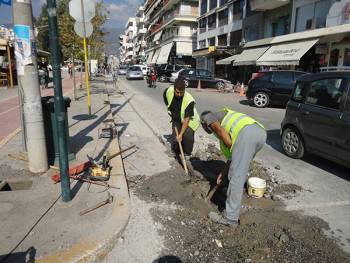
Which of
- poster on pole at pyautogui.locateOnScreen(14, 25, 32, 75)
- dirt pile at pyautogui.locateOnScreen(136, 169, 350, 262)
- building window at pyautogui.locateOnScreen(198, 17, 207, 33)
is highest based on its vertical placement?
building window at pyautogui.locateOnScreen(198, 17, 207, 33)

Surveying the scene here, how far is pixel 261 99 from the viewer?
1490 centimetres

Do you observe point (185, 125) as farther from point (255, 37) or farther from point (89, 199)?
point (255, 37)

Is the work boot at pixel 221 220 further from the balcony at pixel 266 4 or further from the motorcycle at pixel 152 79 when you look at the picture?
the balcony at pixel 266 4

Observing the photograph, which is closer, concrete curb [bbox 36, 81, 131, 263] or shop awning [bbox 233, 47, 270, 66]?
concrete curb [bbox 36, 81, 131, 263]

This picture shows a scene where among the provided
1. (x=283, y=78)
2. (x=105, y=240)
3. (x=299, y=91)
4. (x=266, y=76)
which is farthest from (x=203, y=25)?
(x=105, y=240)

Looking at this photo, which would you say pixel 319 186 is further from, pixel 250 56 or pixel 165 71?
pixel 165 71

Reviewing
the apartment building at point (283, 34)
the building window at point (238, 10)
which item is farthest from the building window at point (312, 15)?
the building window at point (238, 10)

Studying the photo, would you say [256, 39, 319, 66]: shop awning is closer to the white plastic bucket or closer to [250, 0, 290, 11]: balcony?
[250, 0, 290, 11]: balcony

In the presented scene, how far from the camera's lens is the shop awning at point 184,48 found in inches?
2018

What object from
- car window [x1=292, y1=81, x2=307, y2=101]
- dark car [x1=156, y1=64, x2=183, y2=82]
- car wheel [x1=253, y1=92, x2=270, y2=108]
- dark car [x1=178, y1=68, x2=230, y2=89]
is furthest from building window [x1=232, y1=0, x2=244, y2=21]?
car window [x1=292, y1=81, x2=307, y2=101]

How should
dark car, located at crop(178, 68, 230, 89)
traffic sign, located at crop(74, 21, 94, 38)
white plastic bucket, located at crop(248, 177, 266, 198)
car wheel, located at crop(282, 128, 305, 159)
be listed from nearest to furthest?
white plastic bucket, located at crop(248, 177, 266, 198) → car wheel, located at crop(282, 128, 305, 159) → traffic sign, located at crop(74, 21, 94, 38) → dark car, located at crop(178, 68, 230, 89)

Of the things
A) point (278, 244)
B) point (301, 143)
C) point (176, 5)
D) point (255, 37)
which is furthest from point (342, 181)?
point (176, 5)

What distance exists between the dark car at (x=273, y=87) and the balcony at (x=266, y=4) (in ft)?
35.7

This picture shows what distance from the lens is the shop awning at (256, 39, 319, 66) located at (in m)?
18.6
